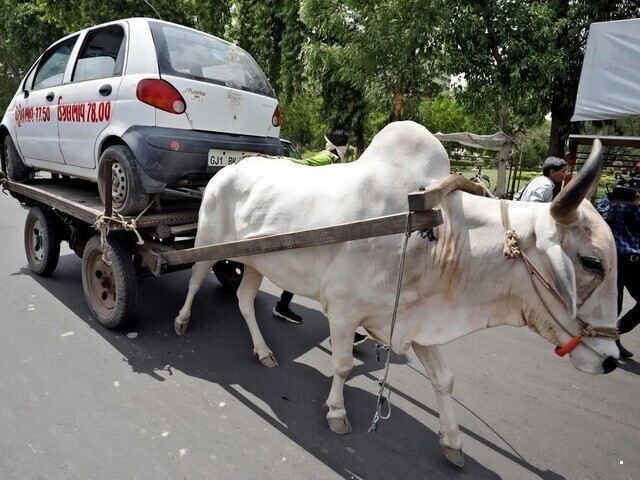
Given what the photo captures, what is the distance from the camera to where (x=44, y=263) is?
15.9 feet

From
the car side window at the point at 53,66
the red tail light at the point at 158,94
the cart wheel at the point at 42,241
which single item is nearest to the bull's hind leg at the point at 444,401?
the red tail light at the point at 158,94

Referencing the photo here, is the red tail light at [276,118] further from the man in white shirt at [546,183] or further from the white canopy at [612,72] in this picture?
the white canopy at [612,72]

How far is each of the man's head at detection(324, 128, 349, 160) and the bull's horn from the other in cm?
247

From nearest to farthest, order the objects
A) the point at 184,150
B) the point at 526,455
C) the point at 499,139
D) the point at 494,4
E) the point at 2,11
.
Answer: the point at 526,455, the point at 184,150, the point at 494,4, the point at 499,139, the point at 2,11

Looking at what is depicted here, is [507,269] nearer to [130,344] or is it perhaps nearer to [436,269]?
[436,269]

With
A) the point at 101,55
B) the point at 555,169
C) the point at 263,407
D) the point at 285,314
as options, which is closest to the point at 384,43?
the point at 555,169

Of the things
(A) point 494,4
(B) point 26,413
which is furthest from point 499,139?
(B) point 26,413

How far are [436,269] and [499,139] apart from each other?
37.8 feet

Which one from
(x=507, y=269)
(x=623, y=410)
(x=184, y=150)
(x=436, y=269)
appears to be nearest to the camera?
(x=507, y=269)

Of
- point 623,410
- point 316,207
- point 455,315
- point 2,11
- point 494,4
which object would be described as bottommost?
point 623,410

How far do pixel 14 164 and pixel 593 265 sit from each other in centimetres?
613

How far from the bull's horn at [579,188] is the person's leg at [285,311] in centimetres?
287

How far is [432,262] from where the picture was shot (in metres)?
2.37

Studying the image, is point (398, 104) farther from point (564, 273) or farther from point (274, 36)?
point (564, 273)
